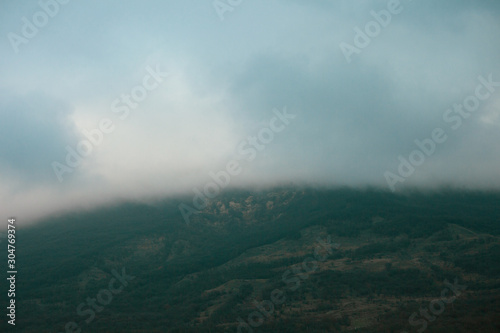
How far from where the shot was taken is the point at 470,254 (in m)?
133

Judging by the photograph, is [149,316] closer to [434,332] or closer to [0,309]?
[0,309]

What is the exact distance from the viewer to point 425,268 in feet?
420

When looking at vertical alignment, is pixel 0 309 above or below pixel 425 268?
above

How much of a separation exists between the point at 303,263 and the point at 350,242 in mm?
34051

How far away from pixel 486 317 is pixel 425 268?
55.4 meters

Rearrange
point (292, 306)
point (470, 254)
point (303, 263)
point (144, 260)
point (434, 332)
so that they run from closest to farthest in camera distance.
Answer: point (434, 332) < point (292, 306) < point (470, 254) < point (303, 263) < point (144, 260)

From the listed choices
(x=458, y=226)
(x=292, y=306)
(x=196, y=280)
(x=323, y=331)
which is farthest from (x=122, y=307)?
(x=458, y=226)

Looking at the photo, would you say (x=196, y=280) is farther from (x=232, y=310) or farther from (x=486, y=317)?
(x=486, y=317)

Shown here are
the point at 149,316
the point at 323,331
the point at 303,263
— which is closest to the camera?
the point at 323,331

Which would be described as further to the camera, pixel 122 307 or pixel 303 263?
pixel 303 263

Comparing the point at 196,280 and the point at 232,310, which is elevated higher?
the point at 196,280

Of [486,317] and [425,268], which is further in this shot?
[425,268]

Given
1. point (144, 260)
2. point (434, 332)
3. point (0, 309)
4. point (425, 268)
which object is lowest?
point (434, 332)

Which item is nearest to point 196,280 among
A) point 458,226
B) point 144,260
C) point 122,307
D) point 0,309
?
point 122,307
